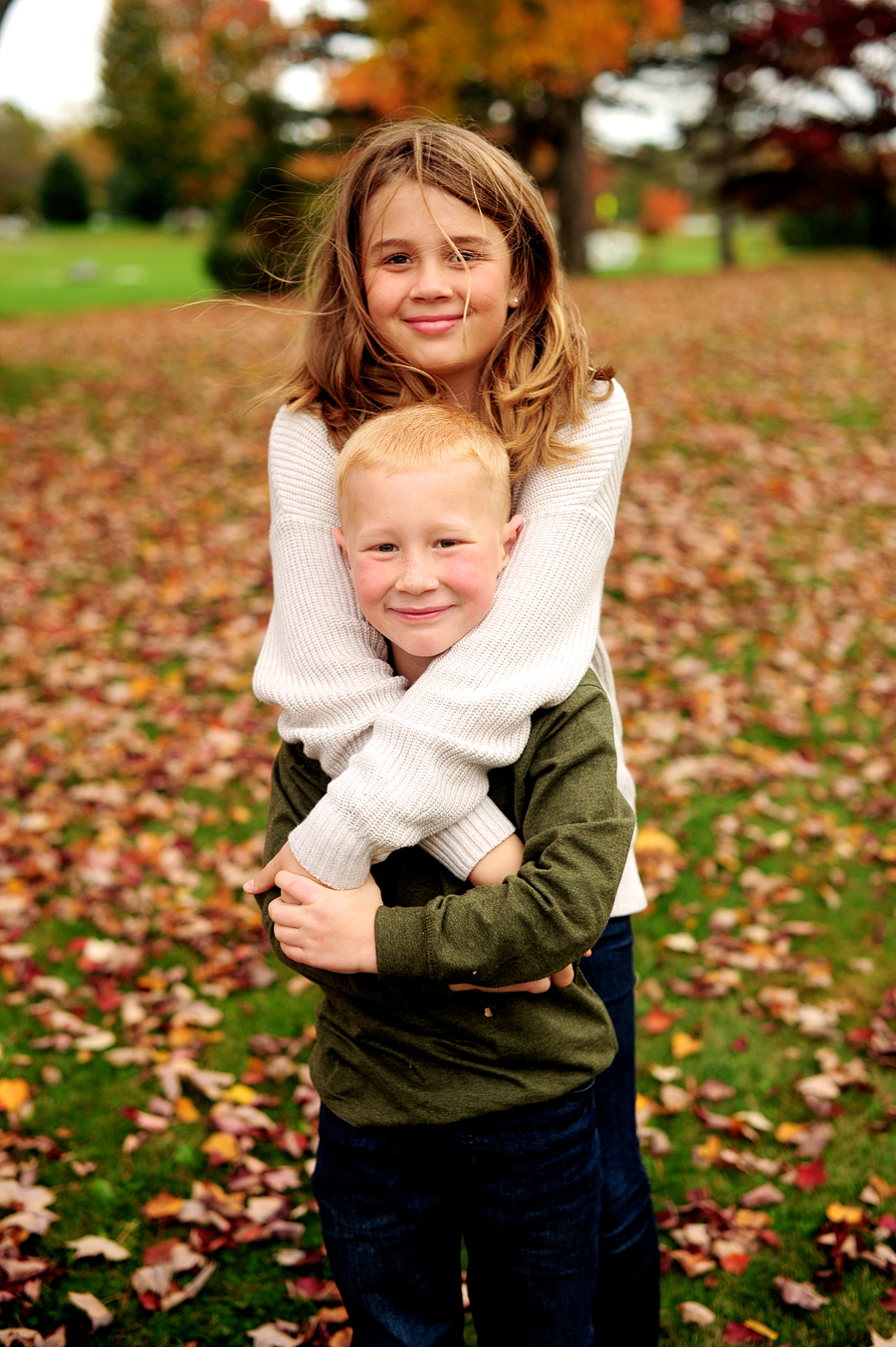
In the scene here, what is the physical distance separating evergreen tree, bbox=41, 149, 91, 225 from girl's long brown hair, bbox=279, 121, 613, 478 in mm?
58572

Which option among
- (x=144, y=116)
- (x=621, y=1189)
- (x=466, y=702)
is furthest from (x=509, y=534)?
(x=144, y=116)

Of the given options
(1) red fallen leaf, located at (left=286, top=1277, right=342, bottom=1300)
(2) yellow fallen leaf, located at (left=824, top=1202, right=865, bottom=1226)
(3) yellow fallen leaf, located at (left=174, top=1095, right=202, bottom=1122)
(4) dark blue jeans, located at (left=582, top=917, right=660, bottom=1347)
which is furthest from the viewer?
(3) yellow fallen leaf, located at (left=174, top=1095, right=202, bottom=1122)

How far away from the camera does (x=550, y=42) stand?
16.8 meters

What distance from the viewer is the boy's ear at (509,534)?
204 cm

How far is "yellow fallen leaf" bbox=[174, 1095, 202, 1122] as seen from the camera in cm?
386

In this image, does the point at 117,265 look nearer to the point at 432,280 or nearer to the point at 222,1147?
the point at 222,1147

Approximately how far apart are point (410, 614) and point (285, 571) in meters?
0.31

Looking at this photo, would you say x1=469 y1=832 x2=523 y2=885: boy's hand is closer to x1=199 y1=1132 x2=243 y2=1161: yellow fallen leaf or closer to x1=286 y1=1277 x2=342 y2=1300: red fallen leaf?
x1=286 y1=1277 x2=342 y2=1300: red fallen leaf

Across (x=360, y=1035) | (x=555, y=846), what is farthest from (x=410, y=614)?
(x=360, y=1035)

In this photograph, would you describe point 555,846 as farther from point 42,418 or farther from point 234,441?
point 42,418

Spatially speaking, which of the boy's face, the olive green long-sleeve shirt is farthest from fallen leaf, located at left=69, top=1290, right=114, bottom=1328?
the boy's face

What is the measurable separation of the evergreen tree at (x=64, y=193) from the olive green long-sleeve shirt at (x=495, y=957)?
59317 millimetres

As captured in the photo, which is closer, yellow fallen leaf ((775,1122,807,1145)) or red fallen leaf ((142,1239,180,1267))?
red fallen leaf ((142,1239,180,1267))

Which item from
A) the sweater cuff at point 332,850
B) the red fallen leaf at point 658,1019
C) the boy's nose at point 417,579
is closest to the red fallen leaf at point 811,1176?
the red fallen leaf at point 658,1019
